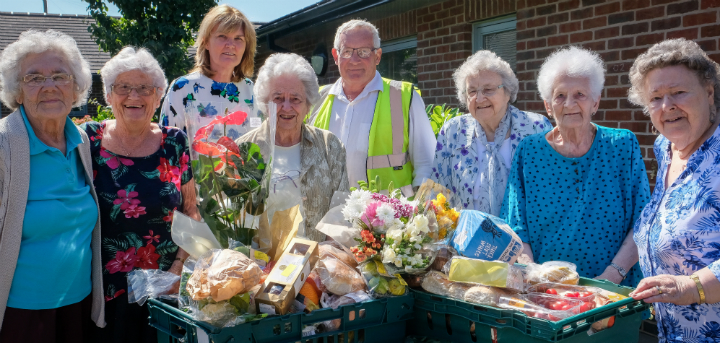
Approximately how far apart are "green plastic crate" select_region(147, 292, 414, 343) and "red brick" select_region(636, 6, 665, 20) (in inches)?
136

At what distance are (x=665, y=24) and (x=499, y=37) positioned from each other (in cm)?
199

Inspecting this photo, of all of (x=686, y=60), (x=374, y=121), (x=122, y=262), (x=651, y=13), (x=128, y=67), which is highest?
(x=651, y=13)

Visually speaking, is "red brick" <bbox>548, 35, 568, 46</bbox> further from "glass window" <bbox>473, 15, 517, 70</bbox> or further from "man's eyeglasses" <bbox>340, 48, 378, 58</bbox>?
"man's eyeglasses" <bbox>340, 48, 378, 58</bbox>

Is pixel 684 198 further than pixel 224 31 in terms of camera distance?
No

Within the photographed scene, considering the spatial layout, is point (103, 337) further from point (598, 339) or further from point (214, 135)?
point (598, 339)

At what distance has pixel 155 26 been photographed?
1155cm

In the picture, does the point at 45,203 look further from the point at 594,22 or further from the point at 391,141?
the point at 594,22

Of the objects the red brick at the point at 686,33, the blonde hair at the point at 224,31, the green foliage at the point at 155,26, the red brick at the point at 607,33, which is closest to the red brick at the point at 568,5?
the red brick at the point at 607,33

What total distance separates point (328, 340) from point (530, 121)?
190 centimetres

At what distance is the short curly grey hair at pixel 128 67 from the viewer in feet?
8.00

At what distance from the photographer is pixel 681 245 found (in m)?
1.89

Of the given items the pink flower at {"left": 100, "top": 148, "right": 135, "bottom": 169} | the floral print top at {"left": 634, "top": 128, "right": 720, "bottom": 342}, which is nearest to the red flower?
the pink flower at {"left": 100, "top": 148, "right": 135, "bottom": 169}

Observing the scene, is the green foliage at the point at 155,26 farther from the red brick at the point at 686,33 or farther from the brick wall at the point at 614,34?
the red brick at the point at 686,33

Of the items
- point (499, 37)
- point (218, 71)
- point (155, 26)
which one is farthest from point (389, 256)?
point (155, 26)
